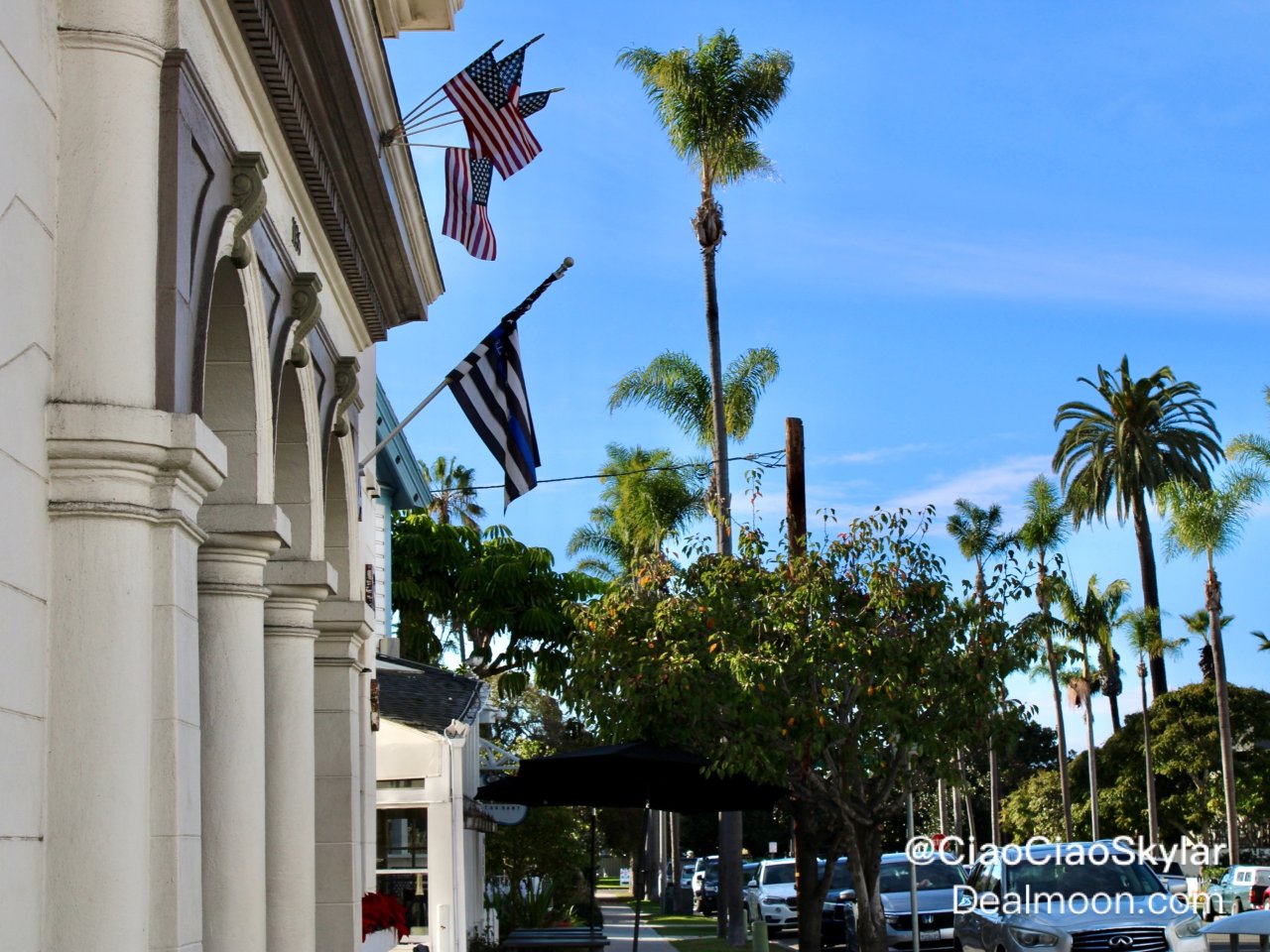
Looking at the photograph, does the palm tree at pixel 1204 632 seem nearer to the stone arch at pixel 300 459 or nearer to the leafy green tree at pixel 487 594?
the leafy green tree at pixel 487 594

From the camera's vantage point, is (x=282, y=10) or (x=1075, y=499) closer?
(x=282, y=10)

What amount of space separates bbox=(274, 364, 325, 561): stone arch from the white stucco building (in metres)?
0.82

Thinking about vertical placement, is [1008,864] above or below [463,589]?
below

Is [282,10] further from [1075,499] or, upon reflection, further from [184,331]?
[1075,499]

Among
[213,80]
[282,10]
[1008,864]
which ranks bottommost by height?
[1008,864]

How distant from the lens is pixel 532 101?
1230 cm

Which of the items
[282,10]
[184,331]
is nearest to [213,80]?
[282,10]

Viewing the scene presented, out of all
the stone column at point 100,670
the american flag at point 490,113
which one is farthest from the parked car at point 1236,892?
the stone column at point 100,670

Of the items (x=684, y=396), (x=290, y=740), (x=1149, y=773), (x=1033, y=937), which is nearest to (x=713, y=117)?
(x=684, y=396)

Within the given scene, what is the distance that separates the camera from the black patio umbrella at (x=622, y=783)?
16422 millimetres

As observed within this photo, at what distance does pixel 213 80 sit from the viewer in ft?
23.7

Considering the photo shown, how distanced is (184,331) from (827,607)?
15202 millimetres

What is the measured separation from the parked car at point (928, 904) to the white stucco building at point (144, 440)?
16.9 metres

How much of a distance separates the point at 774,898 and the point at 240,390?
28820mm
